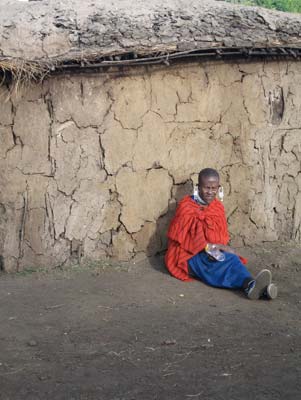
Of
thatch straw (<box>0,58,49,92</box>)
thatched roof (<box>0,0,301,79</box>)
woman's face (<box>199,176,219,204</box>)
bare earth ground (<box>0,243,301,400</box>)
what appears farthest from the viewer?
woman's face (<box>199,176,219,204</box>)

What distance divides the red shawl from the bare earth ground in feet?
0.50

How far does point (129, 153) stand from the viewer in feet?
18.8

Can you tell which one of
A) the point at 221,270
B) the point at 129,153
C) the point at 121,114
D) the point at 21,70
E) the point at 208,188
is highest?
the point at 21,70

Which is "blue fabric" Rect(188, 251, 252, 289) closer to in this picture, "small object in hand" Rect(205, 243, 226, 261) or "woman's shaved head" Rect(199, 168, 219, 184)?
"small object in hand" Rect(205, 243, 226, 261)

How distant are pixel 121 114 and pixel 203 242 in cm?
131

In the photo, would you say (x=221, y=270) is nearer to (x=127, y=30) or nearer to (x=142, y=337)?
(x=142, y=337)

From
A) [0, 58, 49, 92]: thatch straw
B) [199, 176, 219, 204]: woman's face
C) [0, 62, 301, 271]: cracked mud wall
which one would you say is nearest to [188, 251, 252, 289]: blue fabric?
[199, 176, 219, 204]: woman's face

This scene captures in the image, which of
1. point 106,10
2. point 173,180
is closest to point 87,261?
point 173,180

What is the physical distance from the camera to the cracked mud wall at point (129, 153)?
552 cm

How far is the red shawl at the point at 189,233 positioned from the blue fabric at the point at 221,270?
8 cm

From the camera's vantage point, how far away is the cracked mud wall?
18.1 feet

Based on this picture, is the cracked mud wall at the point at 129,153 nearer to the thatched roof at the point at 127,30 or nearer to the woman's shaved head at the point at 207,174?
the thatched roof at the point at 127,30

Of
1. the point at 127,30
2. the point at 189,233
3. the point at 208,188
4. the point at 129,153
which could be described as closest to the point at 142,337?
the point at 189,233

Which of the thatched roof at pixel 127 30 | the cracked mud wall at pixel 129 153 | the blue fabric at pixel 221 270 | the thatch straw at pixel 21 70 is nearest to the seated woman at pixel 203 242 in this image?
the blue fabric at pixel 221 270
